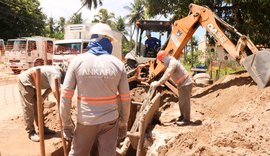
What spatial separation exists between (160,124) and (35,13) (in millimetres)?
34251

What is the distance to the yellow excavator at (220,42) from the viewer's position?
699 cm

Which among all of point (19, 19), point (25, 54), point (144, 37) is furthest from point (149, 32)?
point (19, 19)

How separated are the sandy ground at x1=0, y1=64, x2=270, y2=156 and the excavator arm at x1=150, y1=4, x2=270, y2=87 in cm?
40

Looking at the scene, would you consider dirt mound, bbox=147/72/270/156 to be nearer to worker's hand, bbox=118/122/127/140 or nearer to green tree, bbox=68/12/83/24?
worker's hand, bbox=118/122/127/140

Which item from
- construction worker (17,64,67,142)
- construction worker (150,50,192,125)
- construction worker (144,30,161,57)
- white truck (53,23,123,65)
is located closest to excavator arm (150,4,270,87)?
construction worker (150,50,192,125)

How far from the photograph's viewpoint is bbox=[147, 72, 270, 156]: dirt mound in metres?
4.90

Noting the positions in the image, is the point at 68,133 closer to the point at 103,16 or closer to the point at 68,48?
the point at 68,48

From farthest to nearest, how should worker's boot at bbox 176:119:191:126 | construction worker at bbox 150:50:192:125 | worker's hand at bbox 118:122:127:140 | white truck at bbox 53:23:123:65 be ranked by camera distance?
white truck at bbox 53:23:123:65
construction worker at bbox 150:50:192:125
worker's boot at bbox 176:119:191:126
worker's hand at bbox 118:122:127:140

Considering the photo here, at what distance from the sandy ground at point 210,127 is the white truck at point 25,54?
37.7 feet

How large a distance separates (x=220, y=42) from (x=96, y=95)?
206 inches

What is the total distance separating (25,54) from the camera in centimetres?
2002

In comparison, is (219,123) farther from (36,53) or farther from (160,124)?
(36,53)

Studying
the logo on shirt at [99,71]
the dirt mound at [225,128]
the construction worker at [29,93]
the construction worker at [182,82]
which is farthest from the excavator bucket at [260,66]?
the logo on shirt at [99,71]

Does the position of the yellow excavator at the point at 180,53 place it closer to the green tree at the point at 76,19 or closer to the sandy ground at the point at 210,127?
the sandy ground at the point at 210,127
